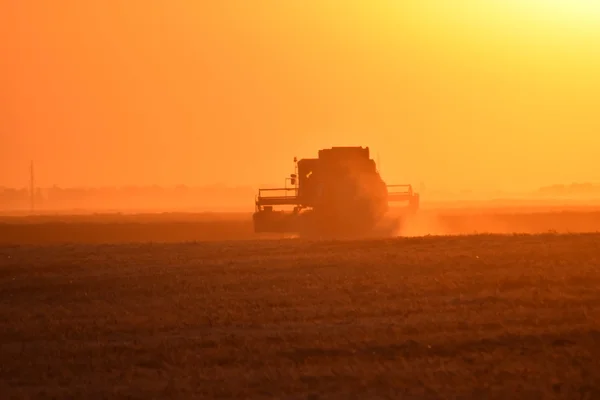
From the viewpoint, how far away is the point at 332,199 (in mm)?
51500

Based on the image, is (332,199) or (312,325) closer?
(312,325)

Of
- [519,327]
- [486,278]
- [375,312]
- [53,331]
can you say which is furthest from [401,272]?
[53,331]

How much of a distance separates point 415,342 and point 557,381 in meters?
3.05

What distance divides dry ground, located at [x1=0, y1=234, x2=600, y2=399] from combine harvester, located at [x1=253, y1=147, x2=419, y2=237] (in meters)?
19.2

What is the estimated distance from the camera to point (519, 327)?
63.8ft

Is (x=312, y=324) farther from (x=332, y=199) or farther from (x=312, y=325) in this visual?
(x=332, y=199)

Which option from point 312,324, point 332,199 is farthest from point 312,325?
point 332,199

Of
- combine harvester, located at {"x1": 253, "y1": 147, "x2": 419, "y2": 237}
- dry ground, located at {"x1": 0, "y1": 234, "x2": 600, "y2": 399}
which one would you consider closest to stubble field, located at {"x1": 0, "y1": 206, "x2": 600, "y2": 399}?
dry ground, located at {"x1": 0, "y1": 234, "x2": 600, "y2": 399}

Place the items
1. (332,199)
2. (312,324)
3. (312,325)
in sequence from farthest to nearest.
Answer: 1. (332,199)
2. (312,324)
3. (312,325)

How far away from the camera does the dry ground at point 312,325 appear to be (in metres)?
16.3

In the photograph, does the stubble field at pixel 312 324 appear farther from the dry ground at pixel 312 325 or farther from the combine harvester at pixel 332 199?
the combine harvester at pixel 332 199

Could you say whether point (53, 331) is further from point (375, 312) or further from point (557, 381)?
point (557, 381)

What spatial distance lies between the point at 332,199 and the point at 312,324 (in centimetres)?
3124

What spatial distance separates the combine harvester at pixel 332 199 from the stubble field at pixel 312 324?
1856 cm
